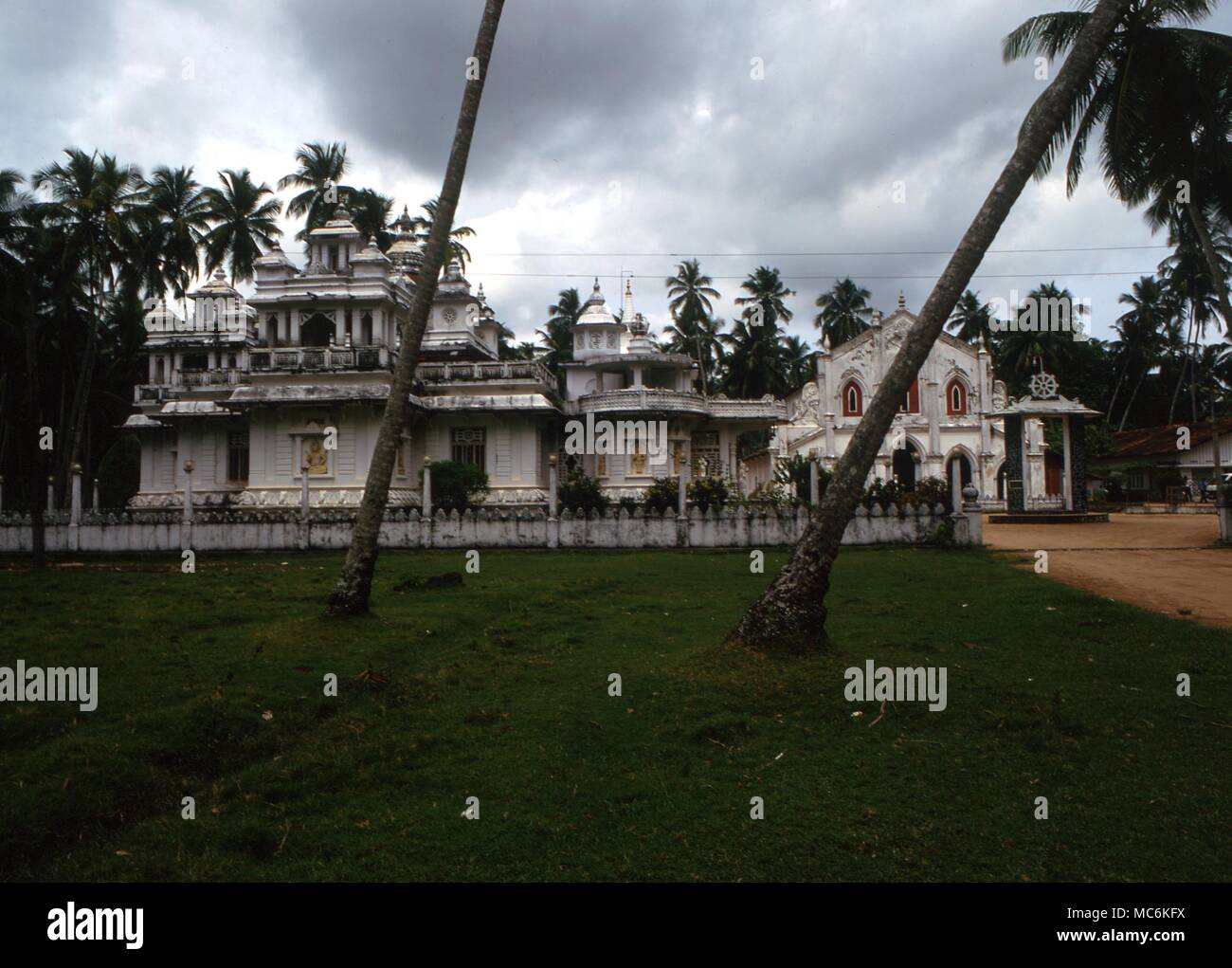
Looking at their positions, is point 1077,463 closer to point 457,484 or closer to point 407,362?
point 457,484

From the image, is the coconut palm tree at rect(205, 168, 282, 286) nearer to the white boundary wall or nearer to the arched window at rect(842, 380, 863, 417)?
the white boundary wall

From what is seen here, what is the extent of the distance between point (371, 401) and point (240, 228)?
16191mm

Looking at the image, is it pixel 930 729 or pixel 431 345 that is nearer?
pixel 930 729

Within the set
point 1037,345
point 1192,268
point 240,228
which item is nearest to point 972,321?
point 1037,345

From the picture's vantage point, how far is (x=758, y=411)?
33750 millimetres

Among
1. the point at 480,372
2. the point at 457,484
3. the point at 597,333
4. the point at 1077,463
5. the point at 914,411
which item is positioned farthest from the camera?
the point at 914,411

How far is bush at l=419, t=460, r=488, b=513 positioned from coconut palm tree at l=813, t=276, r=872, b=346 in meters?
34.5

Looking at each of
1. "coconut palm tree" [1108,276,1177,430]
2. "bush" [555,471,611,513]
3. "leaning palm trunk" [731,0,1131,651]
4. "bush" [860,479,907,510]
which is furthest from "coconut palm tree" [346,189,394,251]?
"coconut palm tree" [1108,276,1177,430]

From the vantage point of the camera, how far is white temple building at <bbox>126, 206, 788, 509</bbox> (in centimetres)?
2809

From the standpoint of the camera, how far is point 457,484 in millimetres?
27547

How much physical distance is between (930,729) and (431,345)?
30.0 meters
